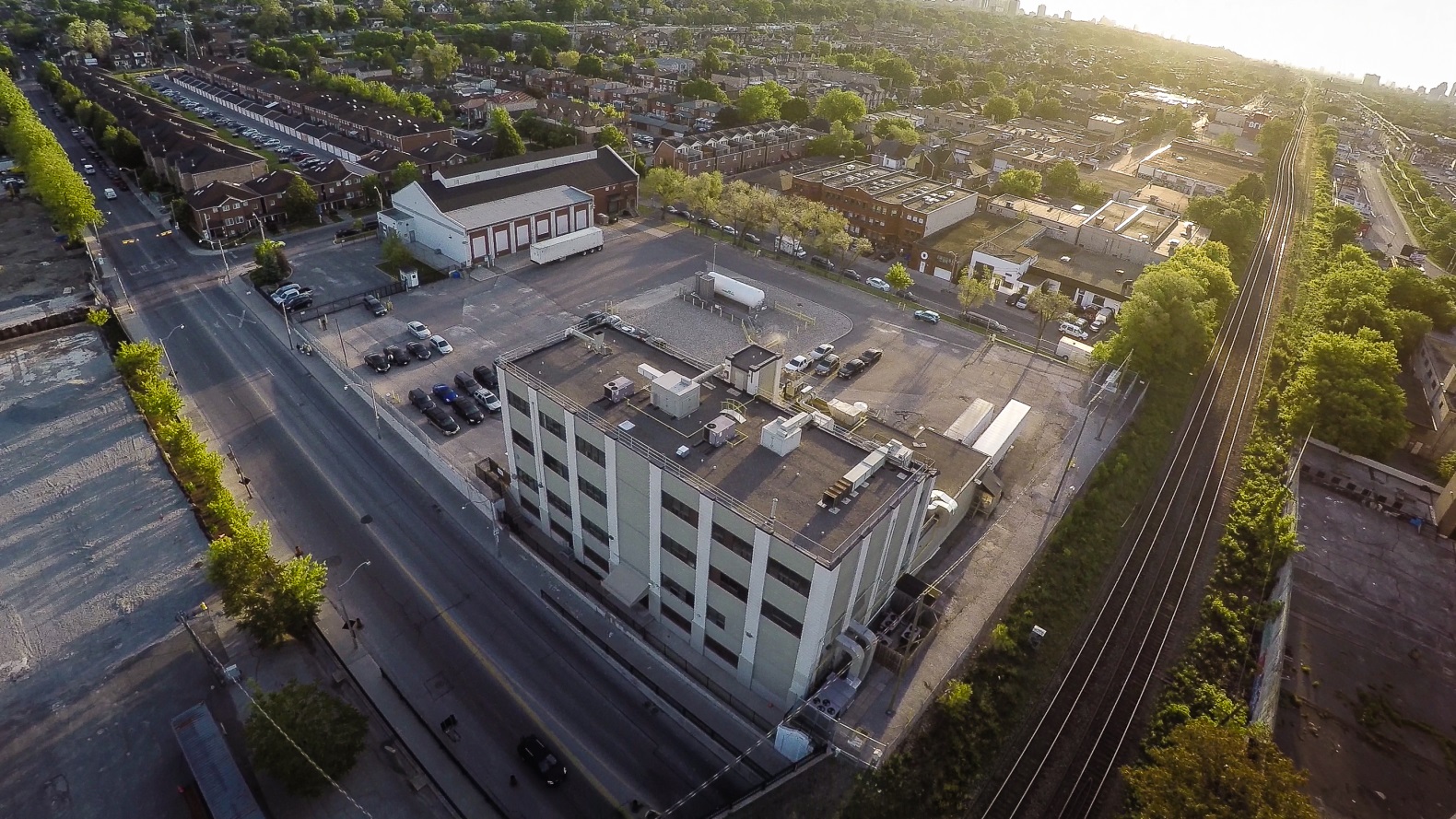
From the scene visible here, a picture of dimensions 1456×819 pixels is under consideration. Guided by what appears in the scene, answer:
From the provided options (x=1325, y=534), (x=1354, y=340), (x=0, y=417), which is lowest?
(x=0, y=417)

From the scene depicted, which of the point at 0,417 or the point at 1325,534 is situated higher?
the point at 1325,534

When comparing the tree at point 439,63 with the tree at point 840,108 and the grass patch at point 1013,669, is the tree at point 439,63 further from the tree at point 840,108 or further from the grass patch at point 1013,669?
the grass patch at point 1013,669

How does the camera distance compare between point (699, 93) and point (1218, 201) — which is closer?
point (1218, 201)

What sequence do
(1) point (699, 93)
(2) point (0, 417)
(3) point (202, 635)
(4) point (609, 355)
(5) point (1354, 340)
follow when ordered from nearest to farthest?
1. (3) point (202, 635)
2. (4) point (609, 355)
3. (2) point (0, 417)
4. (5) point (1354, 340)
5. (1) point (699, 93)

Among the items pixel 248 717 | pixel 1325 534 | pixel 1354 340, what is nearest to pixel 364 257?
pixel 248 717

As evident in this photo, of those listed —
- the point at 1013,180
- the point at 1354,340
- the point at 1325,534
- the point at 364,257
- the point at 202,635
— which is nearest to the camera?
the point at 202,635

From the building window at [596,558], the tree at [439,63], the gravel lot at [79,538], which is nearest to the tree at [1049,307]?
the building window at [596,558]

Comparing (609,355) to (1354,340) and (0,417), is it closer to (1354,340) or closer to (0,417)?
(0,417)
